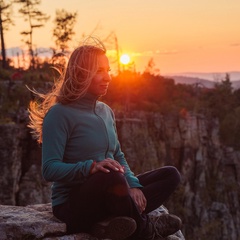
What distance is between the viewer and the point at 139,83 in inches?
1517

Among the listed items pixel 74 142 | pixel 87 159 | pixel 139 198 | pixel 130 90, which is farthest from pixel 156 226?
pixel 130 90

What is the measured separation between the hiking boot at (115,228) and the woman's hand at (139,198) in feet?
1.00

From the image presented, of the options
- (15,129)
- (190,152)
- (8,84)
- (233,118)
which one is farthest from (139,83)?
(15,129)

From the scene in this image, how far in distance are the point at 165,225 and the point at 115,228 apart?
58cm

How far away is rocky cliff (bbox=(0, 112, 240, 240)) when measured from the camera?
108ft

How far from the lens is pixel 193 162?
36.9m

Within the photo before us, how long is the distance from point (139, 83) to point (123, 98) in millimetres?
2929

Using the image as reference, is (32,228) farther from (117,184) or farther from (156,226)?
(156,226)

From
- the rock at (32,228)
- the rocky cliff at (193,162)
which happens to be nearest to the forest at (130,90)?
the rocky cliff at (193,162)

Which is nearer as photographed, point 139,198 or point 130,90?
point 139,198

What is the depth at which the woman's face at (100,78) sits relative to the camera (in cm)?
392

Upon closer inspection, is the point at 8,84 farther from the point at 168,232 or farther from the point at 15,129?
the point at 168,232

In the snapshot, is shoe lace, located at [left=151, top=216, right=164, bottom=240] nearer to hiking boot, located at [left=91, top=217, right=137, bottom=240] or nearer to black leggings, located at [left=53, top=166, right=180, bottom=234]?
black leggings, located at [left=53, top=166, right=180, bottom=234]

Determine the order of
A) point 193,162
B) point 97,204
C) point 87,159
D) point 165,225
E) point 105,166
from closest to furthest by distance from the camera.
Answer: point 105,166, point 97,204, point 87,159, point 165,225, point 193,162
